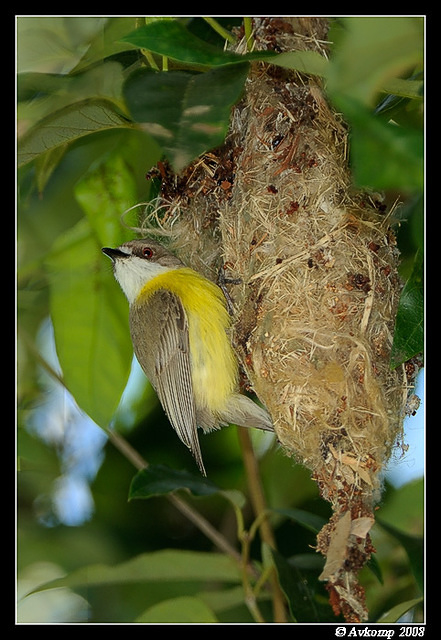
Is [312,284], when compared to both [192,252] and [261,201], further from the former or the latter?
[192,252]

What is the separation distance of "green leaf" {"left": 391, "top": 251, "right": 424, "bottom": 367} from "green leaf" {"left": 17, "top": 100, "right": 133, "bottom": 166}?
39.1 inches

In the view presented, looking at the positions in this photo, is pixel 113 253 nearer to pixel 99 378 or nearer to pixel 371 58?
pixel 99 378

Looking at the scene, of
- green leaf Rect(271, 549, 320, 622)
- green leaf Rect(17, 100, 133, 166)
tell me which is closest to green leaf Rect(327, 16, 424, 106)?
green leaf Rect(17, 100, 133, 166)

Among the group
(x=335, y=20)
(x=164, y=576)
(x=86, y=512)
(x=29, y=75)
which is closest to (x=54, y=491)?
(x=86, y=512)

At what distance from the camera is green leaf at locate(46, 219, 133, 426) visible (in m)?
2.40

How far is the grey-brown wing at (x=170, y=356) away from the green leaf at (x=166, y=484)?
0.44ft

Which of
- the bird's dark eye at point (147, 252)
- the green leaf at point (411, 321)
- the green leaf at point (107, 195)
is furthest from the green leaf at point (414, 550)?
the green leaf at point (107, 195)

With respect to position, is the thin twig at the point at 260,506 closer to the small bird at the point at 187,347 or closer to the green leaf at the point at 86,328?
the small bird at the point at 187,347

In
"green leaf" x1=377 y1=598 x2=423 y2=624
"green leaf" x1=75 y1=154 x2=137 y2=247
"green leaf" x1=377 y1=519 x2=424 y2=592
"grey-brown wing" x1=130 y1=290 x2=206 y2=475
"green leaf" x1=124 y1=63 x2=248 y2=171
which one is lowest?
"green leaf" x1=377 y1=598 x2=423 y2=624

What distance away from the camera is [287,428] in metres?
2.10

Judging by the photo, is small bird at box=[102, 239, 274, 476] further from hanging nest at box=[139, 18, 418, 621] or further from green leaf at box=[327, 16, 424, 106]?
green leaf at box=[327, 16, 424, 106]

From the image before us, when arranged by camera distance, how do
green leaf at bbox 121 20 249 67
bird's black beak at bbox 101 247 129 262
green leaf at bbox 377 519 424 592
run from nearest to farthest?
green leaf at bbox 121 20 249 67 → green leaf at bbox 377 519 424 592 → bird's black beak at bbox 101 247 129 262

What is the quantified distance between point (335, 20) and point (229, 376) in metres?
1.23

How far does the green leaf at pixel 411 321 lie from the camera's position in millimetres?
1871
